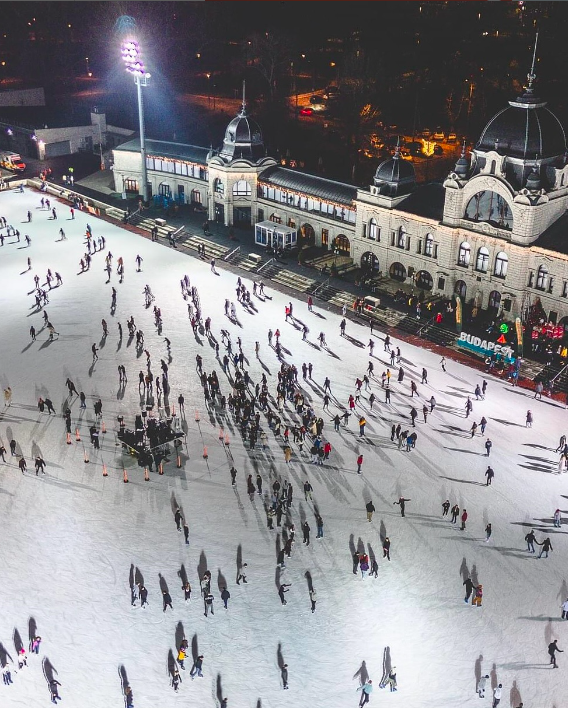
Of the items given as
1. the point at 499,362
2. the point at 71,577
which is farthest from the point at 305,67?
the point at 71,577

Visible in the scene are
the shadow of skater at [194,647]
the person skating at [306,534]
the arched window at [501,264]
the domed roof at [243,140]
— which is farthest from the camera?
the domed roof at [243,140]

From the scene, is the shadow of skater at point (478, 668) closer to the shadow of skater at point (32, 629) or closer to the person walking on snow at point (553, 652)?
the person walking on snow at point (553, 652)

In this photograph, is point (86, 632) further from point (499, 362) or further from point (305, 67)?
point (305, 67)

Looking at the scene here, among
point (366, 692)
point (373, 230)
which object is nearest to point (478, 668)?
point (366, 692)

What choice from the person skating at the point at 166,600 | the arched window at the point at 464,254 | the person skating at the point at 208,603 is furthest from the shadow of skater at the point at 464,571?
the arched window at the point at 464,254

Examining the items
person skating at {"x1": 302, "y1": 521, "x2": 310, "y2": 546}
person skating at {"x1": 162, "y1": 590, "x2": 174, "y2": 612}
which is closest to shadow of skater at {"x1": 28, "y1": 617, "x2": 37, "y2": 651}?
person skating at {"x1": 162, "y1": 590, "x2": 174, "y2": 612}
